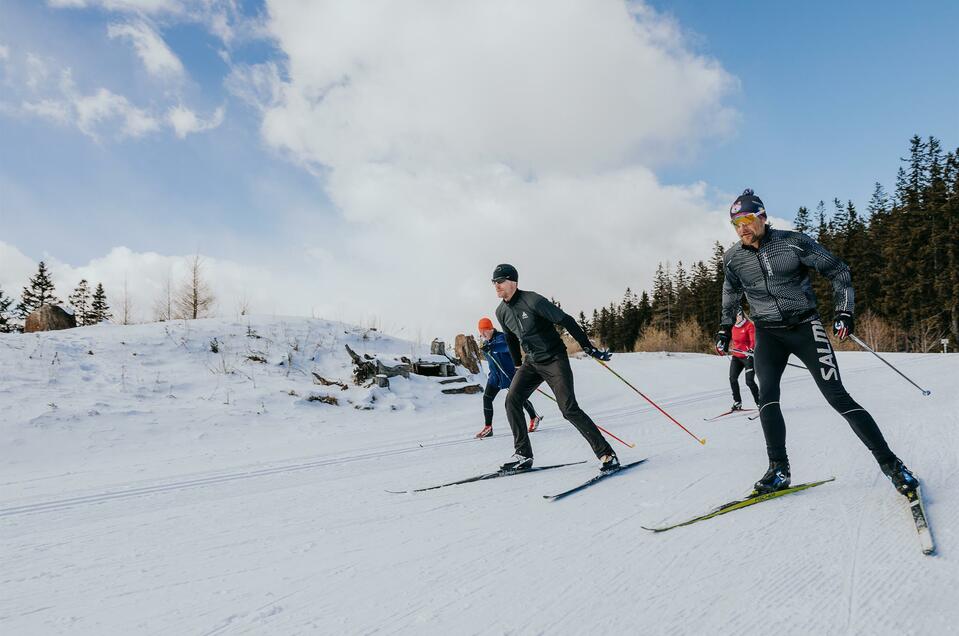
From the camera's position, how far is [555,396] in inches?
177

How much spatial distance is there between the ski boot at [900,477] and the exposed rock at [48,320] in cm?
1913

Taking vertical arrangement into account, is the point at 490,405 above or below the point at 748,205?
below

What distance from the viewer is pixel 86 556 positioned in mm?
3094

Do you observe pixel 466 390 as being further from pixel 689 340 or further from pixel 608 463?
pixel 689 340

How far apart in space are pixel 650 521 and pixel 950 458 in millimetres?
2822

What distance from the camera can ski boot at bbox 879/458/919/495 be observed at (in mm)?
2900

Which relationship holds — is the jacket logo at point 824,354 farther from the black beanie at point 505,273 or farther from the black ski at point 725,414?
the black ski at point 725,414

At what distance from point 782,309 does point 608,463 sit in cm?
186

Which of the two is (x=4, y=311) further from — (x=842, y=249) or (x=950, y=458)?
(x=842, y=249)

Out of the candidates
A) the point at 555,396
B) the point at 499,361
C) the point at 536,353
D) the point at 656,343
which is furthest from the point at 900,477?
the point at 656,343

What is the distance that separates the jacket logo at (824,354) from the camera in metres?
3.30

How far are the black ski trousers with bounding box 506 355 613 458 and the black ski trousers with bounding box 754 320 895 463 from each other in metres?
1.34

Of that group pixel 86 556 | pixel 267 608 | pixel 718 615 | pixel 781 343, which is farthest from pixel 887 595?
pixel 86 556

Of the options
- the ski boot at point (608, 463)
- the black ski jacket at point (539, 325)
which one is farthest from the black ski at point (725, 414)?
the black ski jacket at point (539, 325)
